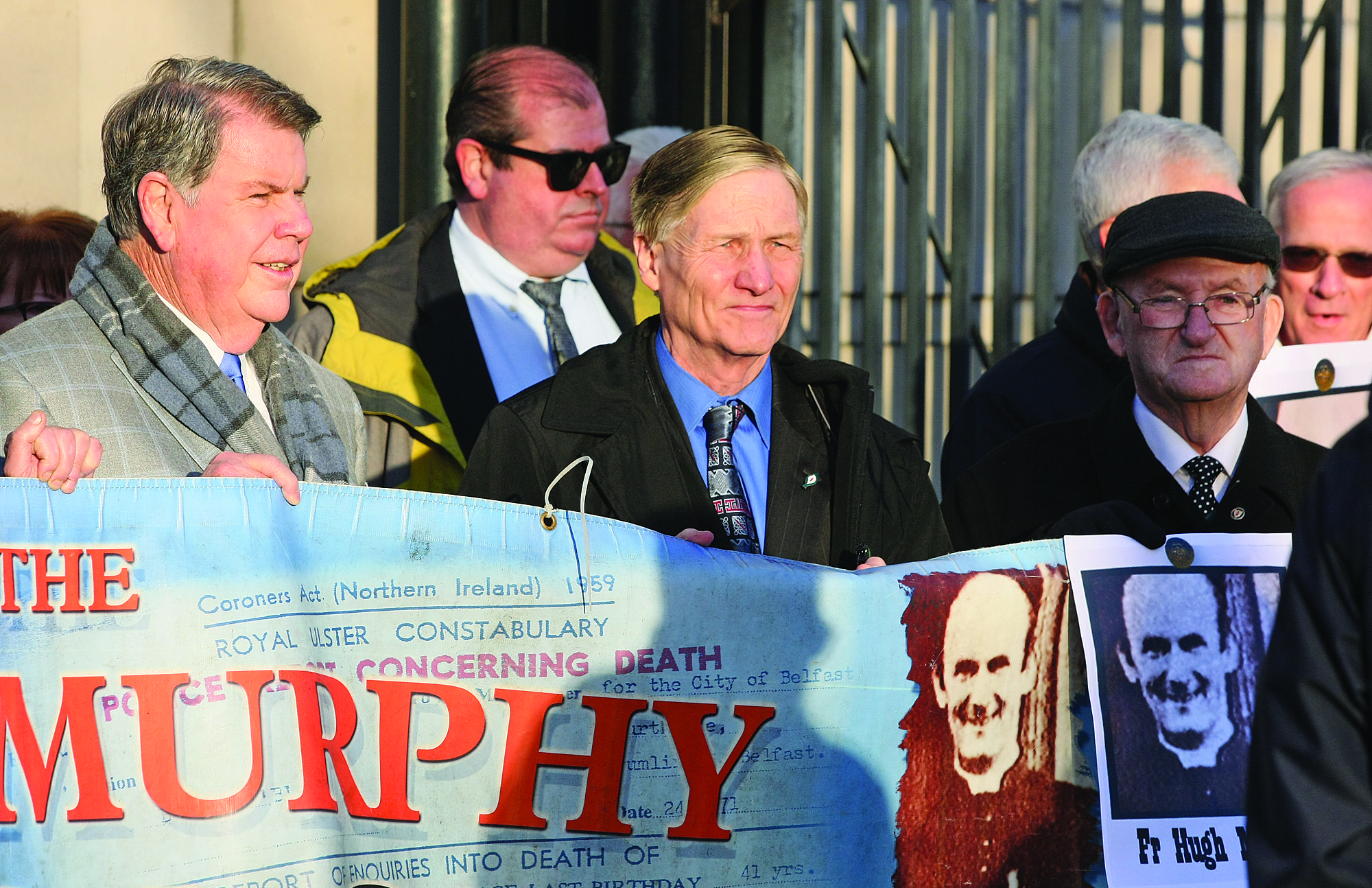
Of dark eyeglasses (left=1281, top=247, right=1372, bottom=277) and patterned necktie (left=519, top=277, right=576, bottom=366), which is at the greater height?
dark eyeglasses (left=1281, top=247, right=1372, bottom=277)

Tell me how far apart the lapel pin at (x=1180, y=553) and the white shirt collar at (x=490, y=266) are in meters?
1.99

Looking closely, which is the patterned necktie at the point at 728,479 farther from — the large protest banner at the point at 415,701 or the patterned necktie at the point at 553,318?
the patterned necktie at the point at 553,318

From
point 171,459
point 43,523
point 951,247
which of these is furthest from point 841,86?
point 43,523

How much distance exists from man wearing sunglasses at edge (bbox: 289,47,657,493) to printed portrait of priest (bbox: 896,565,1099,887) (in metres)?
1.57

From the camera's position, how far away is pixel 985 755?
7.01 feet

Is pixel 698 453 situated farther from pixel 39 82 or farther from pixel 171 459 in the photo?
pixel 39 82

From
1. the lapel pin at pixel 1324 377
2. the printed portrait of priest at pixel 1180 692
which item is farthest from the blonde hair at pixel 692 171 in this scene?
the lapel pin at pixel 1324 377

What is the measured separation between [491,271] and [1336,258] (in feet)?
6.73

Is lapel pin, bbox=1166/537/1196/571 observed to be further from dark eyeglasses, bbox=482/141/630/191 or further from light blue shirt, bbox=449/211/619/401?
dark eyeglasses, bbox=482/141/630/191

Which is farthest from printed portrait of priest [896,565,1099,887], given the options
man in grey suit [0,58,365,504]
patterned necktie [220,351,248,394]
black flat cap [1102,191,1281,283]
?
patterned necktie [220,351,248,394]

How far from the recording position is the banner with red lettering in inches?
79.8

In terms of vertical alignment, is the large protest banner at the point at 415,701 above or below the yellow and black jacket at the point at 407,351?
below

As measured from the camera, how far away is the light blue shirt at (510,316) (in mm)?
3646

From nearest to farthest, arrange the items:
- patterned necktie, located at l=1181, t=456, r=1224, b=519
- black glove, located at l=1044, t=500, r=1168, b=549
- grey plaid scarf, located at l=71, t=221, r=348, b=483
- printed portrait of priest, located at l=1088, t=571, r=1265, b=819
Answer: printed portrait of priest, located at l=1088, t=571, r=1265, b=819
black glove, located at l=1044, t=500, r=1168, b=549
grey plaid scarf, located at l=71, t=221, r=348, b=483
patterned necktie, located at l=1181, t=456, r=1224, b=519
